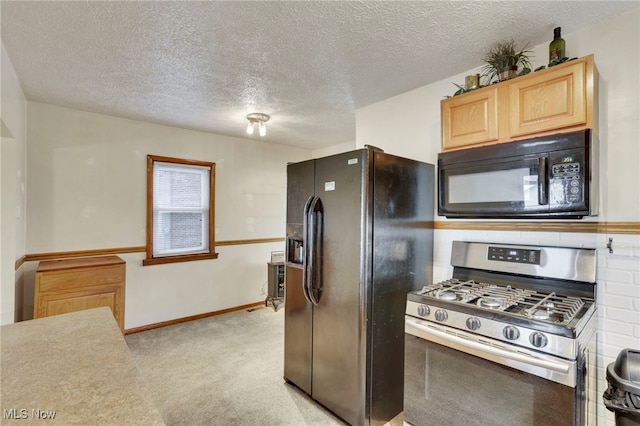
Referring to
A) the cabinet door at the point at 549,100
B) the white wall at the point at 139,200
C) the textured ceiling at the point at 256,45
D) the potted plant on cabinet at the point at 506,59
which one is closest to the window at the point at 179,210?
the white wall at the point at 139,200

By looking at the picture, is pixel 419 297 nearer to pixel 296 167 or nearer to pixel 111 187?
pixel 296 167

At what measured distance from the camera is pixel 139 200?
3.65m

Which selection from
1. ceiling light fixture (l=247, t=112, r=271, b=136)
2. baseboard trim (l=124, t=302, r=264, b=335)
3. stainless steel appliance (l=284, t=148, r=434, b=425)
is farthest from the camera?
baseboard trim (l=124, t=302, r=264, b=335)

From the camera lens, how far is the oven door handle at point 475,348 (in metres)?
1.27

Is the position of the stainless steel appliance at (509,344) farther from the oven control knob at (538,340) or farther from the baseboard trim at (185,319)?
the baseboard trim at (185,319)

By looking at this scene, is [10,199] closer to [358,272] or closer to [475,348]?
[358,272]

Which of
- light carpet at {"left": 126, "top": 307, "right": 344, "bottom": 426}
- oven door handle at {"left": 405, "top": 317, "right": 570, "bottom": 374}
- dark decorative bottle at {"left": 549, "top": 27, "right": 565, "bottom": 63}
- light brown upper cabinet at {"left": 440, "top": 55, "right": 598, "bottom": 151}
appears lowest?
light carpet at {"left": 126, "top": 307, "right": 344, "bottom": 426}

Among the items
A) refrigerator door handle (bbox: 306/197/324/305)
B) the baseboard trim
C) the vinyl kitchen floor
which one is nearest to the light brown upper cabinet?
refrigerator door handle (bbox: 306/197/324/305)

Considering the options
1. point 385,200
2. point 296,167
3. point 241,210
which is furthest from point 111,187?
point 385,200

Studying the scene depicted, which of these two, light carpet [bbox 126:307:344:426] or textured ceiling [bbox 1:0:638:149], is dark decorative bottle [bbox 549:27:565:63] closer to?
textured ceiling [bbox 1:0:638:149]

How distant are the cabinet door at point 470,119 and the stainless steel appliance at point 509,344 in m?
0.74

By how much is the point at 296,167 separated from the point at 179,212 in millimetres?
2253

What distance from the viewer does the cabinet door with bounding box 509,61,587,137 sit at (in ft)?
4.99

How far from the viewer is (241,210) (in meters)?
4.54
